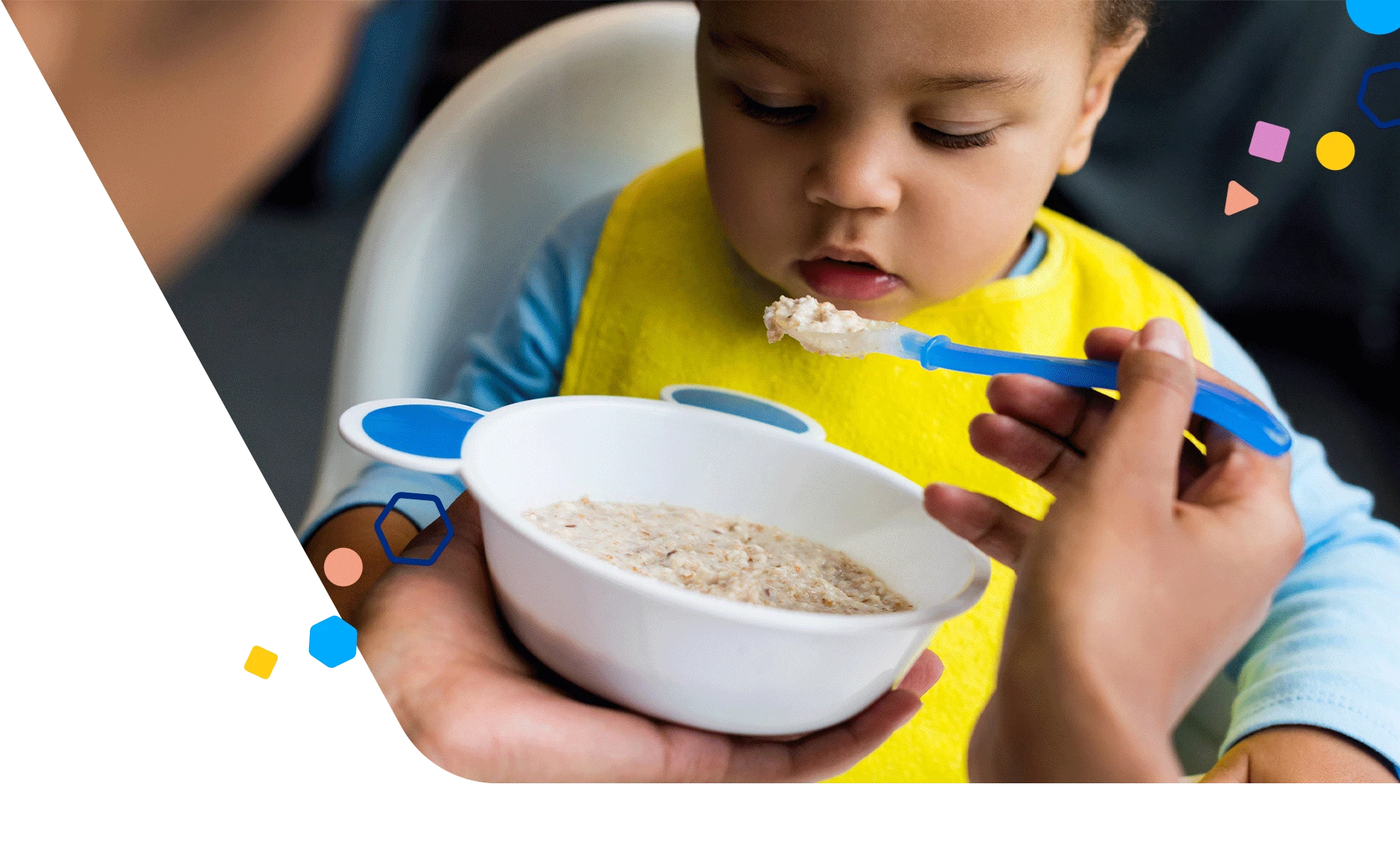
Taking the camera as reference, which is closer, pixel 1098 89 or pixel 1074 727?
pixel 1074 727

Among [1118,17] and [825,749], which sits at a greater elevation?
[1118,17]

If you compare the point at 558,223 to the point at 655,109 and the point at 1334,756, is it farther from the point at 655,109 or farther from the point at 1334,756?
the point at 1334,756

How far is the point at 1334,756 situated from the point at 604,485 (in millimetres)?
268

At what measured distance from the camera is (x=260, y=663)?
1.13 ft

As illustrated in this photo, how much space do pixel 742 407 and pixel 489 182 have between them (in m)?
0.16

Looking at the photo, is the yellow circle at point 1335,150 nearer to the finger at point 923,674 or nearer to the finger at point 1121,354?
the finger at point 1121,354

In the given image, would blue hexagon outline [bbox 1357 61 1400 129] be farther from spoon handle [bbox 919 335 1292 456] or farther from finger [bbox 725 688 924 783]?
finger [bbox 725 688 924 783]

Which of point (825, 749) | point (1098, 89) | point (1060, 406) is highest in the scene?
point (1098, 89)

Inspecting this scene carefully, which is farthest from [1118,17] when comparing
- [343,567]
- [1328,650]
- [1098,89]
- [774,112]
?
[343,567]

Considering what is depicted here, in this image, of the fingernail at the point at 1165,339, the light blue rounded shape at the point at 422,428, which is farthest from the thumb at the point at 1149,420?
the light blue rounded shape at the point at 422,428

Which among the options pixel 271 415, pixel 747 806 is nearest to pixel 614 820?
pixel 747 806

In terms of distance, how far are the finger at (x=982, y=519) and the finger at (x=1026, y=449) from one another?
31mm

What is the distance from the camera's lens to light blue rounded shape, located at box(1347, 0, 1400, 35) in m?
0.35

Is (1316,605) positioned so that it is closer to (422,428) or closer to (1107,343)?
(1107,343)
